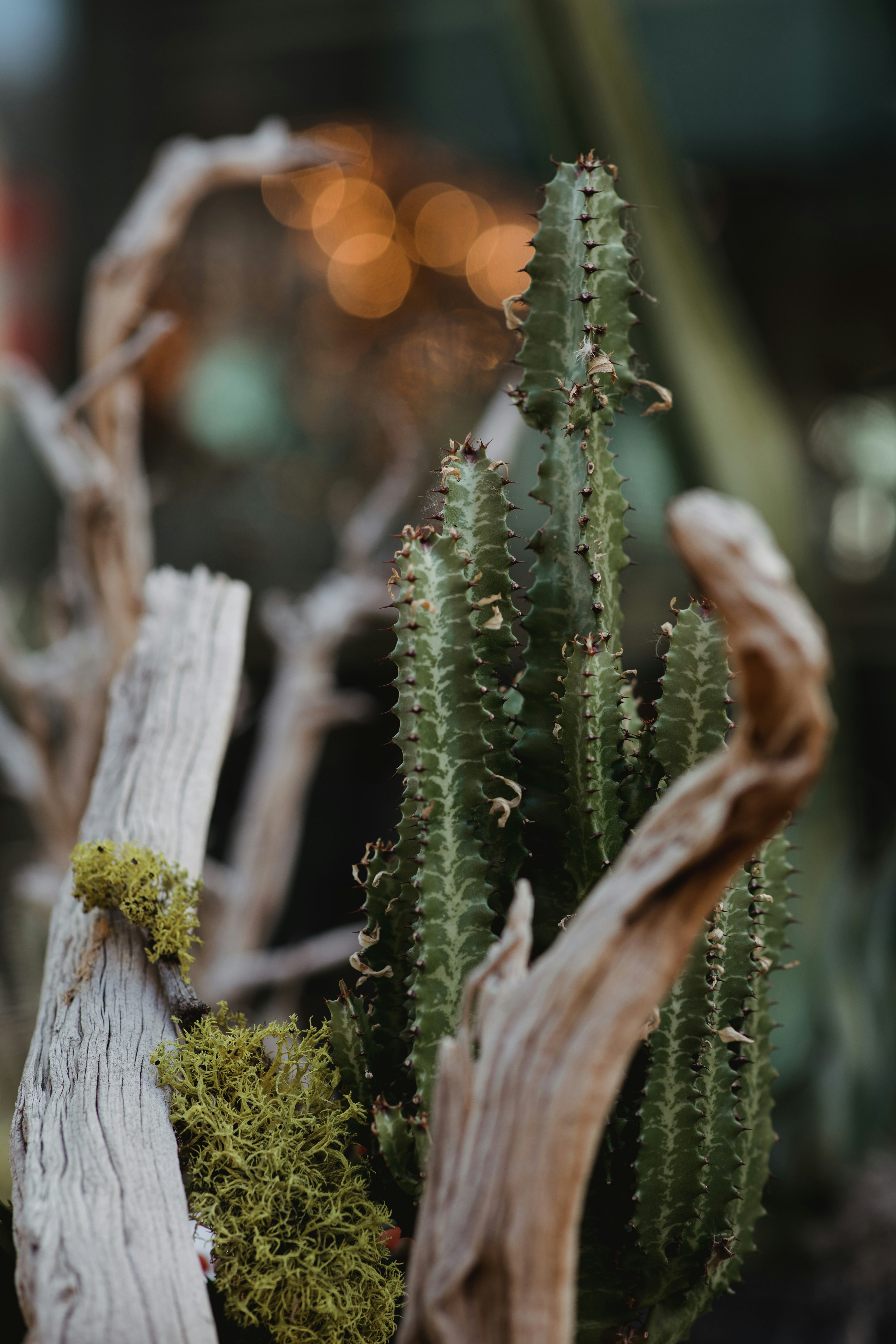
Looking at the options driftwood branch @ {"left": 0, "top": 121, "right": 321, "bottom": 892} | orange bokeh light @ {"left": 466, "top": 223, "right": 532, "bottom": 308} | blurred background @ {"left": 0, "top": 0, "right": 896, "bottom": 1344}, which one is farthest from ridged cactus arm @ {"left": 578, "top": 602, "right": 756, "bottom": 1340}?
orange bokeh light @ {"left": 466, "top": 223, "right": 532, "bottom": 308}

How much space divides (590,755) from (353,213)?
2189mm

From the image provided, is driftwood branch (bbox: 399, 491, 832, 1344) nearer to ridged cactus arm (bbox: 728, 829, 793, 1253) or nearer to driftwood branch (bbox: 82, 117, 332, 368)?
ridged cactus arm (bbox: 728, 829, 793, 1253)

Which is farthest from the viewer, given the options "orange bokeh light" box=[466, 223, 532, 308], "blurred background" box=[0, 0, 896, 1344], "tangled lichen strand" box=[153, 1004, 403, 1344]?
"orange bokeh light" box=[466, 223, 532, 308]

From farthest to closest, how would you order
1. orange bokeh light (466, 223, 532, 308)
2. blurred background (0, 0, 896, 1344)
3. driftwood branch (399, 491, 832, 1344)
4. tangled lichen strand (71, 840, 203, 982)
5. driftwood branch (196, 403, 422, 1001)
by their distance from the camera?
orange bokeh light (466, 223, 532, 308) → blurred background (0, 0, 896, 1344) → driftwood branch (196, 403, 422, 1001) → tangled lichen strand (71, 840, 203, 982) → driftwood branch (399, 491, 832, 1344)

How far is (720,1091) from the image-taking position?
54 cm

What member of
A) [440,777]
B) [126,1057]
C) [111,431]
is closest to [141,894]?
[126,1057]

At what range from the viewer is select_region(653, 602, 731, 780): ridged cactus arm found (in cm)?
52

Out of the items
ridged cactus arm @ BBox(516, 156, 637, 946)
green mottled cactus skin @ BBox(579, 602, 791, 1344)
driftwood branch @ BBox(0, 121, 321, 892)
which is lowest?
green mottled cactus skin @ BBox(579, 602, 791, 1344)

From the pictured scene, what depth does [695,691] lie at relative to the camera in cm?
52

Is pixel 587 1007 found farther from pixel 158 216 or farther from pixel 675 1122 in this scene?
pixel 158 216

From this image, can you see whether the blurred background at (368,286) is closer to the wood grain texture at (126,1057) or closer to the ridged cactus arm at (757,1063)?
the wood grain texture at (126,1057)

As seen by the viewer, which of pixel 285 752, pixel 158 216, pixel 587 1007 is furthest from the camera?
pixel 285 752

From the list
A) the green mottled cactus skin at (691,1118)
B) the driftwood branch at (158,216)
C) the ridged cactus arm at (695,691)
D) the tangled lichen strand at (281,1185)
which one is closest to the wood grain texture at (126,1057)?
the tangled lichen strand at (281,1185)

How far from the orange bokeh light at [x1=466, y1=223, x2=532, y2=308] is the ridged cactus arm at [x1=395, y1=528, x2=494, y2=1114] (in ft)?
6.26
